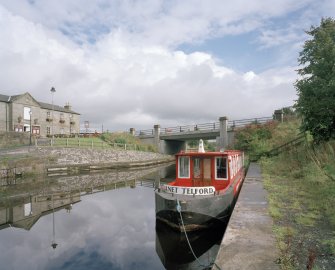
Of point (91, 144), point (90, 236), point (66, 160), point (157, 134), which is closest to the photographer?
point (90, 236)

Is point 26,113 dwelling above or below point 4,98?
below

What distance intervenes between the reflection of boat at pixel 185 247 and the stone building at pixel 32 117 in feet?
104

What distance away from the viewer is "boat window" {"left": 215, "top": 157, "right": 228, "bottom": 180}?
1076cm

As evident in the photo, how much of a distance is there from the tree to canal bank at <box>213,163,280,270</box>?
17.4ft

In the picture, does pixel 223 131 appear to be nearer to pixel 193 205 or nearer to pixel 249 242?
pixel 193 205

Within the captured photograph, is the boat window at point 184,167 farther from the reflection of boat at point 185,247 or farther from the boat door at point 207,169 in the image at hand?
the reflection of boat at point 185,247

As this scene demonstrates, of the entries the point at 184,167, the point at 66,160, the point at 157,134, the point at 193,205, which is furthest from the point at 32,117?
the point at 193,205

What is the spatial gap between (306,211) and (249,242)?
318 cm

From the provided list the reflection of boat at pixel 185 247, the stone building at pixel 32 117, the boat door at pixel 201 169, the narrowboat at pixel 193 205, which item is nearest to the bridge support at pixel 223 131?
the stone building at pixel 32 117

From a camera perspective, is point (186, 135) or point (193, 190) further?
point (186, 135)

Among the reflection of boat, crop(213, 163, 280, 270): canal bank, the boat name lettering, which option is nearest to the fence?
the boat name lettering

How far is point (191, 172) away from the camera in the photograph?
Answer: 10.8m

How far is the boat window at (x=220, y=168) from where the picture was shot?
1076 centimetres

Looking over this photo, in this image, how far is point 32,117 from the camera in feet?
133
